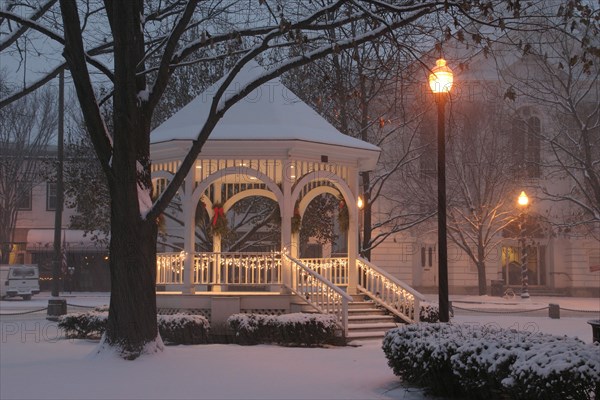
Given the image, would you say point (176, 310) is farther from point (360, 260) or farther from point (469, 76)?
point (469, 76)

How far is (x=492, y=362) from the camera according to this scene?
845 cm

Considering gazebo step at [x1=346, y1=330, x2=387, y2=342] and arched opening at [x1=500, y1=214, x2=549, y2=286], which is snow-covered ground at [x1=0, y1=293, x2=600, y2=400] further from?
arched opening at [x1=500, y1=214, x2=549, y2=286]

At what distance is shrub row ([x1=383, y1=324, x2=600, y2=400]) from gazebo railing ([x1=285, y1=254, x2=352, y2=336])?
5.91 m

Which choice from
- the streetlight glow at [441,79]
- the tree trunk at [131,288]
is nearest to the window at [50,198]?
the tree trunk at [131,288]

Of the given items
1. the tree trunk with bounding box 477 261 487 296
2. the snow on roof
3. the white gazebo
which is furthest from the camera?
the tree trunk with bounding box 477 261 487 296

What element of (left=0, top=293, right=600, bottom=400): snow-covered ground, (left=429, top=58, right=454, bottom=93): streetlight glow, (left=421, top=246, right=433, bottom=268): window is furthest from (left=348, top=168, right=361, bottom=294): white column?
(left=421, top=246, right=433, bottom=268): window

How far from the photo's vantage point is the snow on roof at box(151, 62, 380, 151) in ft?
58.6

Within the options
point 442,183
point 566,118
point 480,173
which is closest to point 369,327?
point 442,183

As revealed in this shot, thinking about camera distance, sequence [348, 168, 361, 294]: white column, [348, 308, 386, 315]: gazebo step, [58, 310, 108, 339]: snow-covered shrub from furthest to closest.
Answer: [348, 168, 361, 294]: white column → [348, 308, 386, 315]: gazebo step → [58, 310, 108, 339]: snow-covered shrub

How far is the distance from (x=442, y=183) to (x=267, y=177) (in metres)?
6.08

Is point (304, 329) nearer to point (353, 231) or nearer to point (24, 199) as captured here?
point (353, 231)

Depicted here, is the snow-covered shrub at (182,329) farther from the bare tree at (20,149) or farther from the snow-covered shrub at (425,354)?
the bare tree at (20,149)

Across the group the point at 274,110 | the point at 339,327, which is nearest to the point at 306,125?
the point at 274,110

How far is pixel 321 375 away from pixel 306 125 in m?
8.91
